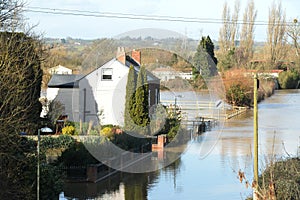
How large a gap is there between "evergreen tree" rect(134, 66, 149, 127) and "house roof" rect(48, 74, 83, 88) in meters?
5.67

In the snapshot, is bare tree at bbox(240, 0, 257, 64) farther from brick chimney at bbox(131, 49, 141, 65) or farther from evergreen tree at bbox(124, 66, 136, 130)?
evergreen tree at bbox(124, 66, 136, 130)

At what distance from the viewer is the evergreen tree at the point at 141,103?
2270cm

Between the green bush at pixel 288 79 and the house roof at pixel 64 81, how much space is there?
128 ft

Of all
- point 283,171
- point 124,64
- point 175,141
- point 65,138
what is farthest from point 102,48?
point 283,171

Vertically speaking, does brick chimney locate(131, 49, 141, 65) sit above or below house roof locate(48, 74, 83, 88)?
above

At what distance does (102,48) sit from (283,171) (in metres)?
19.8

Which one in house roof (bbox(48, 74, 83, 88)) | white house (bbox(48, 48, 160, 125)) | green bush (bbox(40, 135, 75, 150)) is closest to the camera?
green bush (bbox(40, 135, 75, 150))

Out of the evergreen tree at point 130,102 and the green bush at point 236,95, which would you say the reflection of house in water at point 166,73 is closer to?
the evergreen tree at point 130,102

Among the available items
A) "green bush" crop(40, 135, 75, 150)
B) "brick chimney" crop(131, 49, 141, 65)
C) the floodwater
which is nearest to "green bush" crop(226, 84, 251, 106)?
"brick chimney" crop(131, 49, 141, 65)

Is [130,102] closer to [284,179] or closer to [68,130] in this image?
[68,130]

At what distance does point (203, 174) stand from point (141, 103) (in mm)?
6664

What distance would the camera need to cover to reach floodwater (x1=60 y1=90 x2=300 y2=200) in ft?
45.8

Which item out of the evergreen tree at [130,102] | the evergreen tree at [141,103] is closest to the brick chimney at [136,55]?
the evergreen tree at [130,102]

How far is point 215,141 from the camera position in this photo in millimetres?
24703
